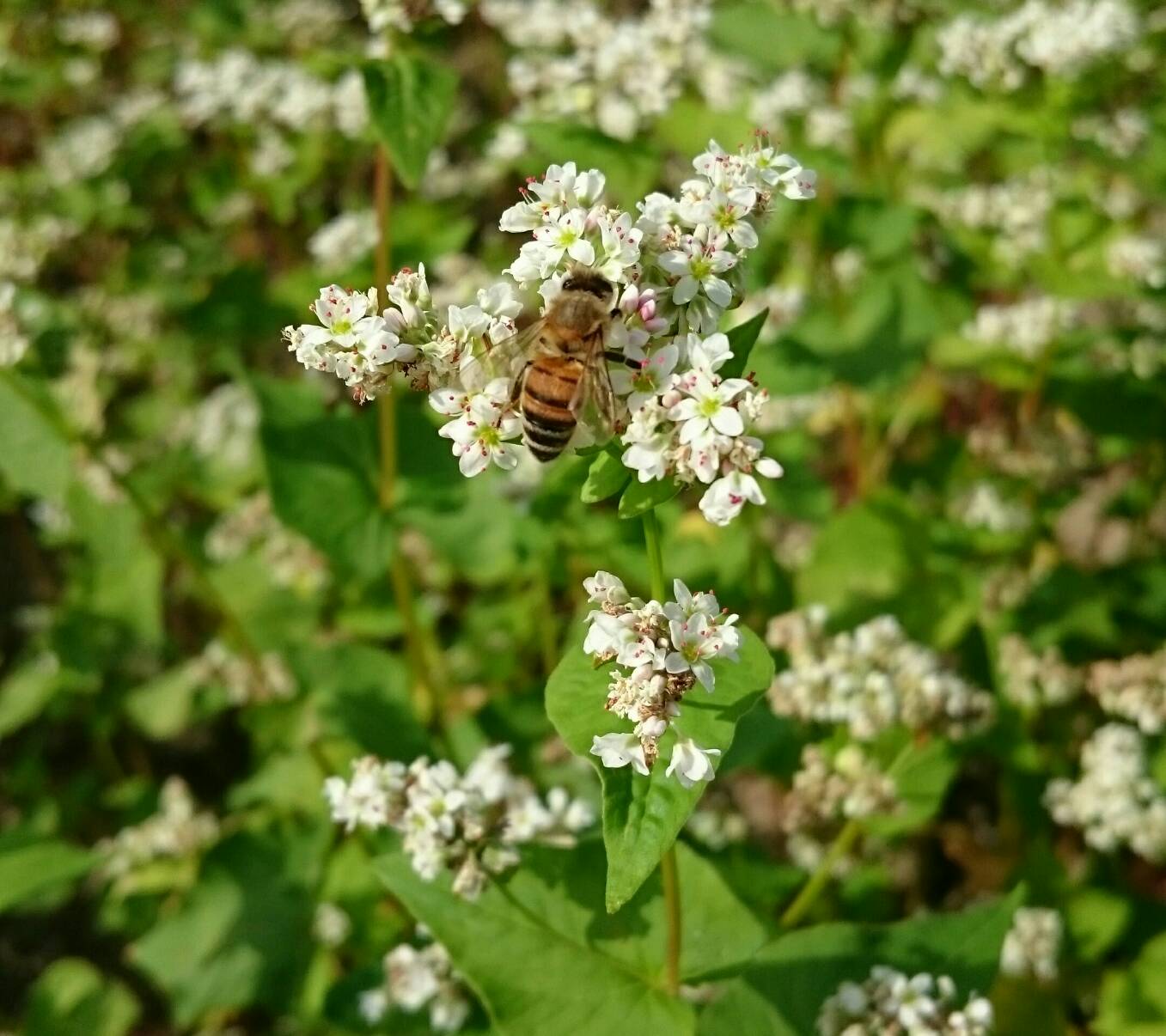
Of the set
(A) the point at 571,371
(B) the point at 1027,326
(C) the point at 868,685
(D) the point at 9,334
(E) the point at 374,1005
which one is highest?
(A) the point at 571,371

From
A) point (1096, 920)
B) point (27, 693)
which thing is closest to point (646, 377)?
point (1096, 920)

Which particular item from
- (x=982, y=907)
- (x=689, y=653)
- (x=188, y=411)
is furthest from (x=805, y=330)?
(x=188, y=411)

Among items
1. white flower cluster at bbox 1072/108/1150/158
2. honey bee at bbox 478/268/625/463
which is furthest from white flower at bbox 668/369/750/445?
white flower cluster at bbox 1072/108/1150/158

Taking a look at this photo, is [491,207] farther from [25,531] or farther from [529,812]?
[529,812]

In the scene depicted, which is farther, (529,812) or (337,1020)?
(337,1020)

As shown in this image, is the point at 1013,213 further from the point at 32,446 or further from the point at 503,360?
the point at 32,446

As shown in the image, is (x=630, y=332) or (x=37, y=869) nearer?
(x=630, y=332)

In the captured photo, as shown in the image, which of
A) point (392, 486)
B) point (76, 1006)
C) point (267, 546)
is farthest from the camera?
point (267, 546)
